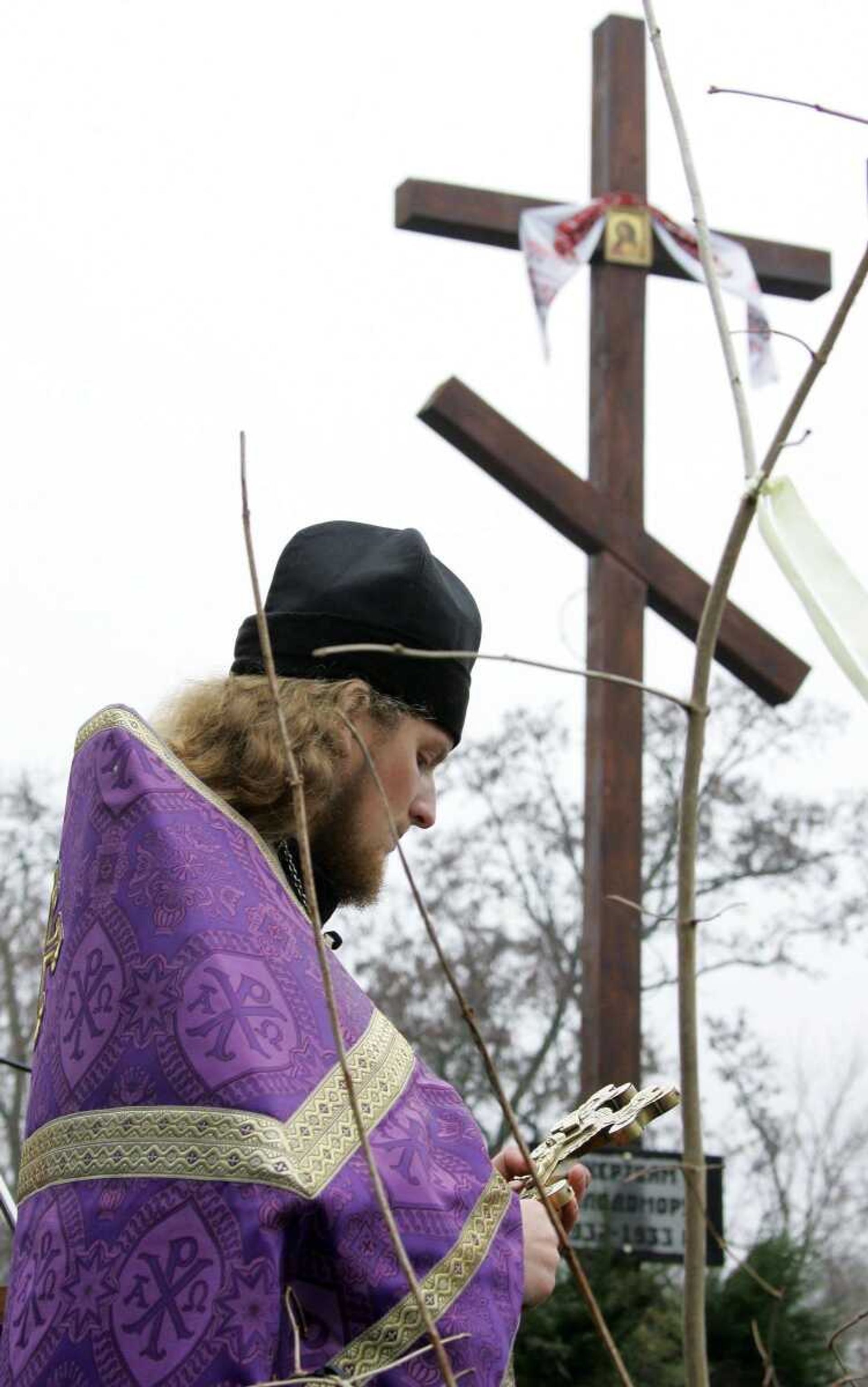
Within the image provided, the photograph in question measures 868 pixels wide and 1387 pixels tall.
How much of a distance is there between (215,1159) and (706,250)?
1.13 metres

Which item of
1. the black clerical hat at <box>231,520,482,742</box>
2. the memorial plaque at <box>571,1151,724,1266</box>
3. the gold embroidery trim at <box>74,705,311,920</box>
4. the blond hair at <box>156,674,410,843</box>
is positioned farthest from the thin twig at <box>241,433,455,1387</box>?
the memorial plaque at <box>571,1151,724,1266</box>

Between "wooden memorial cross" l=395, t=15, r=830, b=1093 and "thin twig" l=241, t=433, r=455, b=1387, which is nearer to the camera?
"thin twig" l=241, t=433, r=455, b=1387

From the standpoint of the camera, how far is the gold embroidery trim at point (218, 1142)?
6.36 ft

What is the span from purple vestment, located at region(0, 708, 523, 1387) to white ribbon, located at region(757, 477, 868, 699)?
1014 mm

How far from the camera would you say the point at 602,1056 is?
6.18 m

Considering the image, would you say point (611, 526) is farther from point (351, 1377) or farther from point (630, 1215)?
point (351, 1377)

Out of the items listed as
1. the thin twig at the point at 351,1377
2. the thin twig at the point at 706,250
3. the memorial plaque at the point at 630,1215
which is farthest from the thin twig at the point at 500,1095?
the memorial plaque at the point at 630,1215

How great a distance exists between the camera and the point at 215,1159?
195 centimetres

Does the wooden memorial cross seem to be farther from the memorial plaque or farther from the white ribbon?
the white ribbon

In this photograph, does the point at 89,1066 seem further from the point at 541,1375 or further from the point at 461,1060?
the point at 461,1060

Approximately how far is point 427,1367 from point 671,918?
1003mm

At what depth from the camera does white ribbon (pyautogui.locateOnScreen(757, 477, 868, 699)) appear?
113 centimetres

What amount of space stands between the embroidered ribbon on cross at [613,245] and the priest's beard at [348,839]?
4.37 m

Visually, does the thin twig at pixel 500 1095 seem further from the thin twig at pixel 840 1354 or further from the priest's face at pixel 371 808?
the priest's face at pixel 371 808
